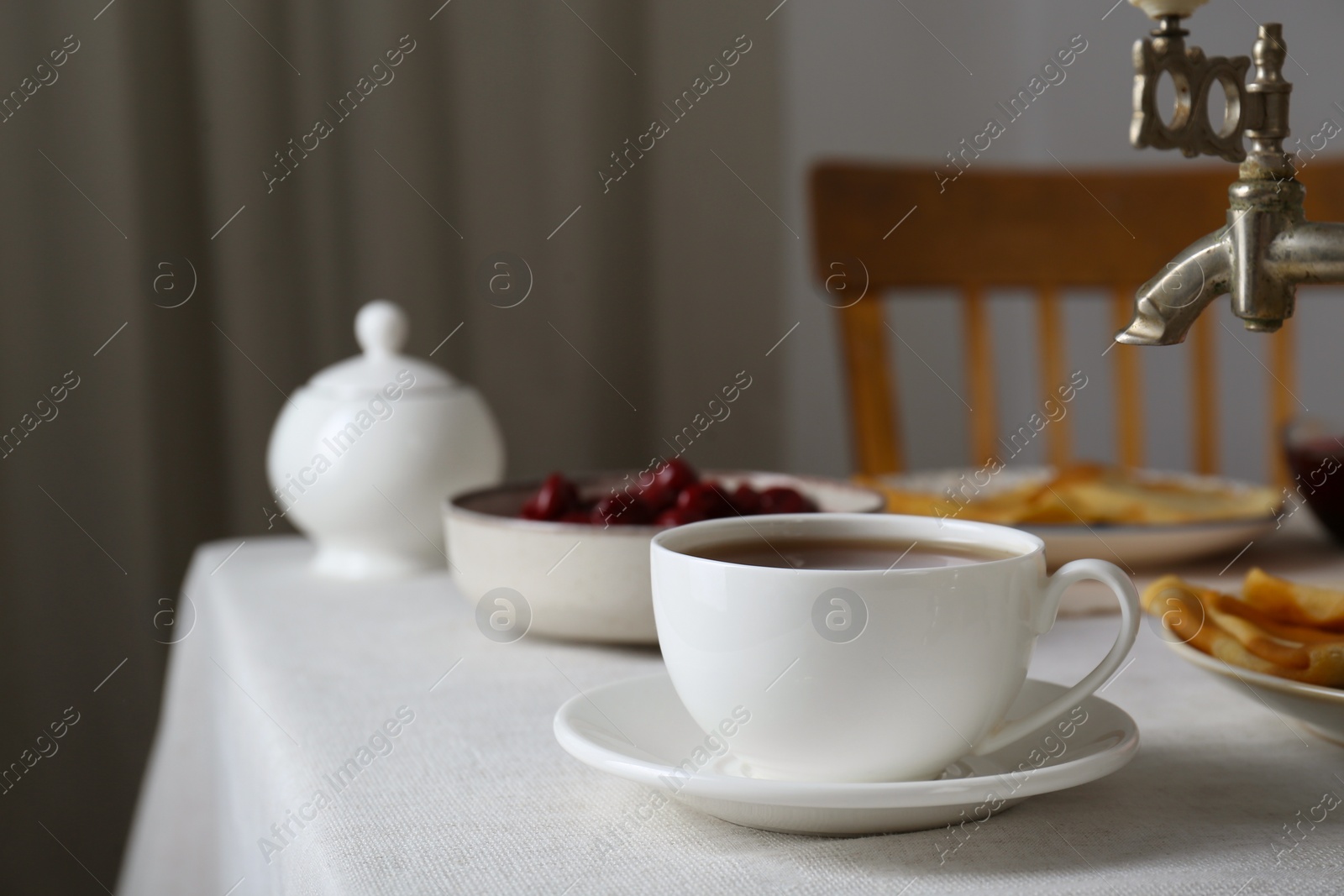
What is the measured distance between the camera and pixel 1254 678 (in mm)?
453

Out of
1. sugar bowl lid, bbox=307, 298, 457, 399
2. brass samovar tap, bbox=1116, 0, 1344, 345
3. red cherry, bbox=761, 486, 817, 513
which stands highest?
brass samovar tap, bbox=1116, 0, 1344, 345

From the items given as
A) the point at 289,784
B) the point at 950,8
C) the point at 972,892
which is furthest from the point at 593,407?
the point at 972,892

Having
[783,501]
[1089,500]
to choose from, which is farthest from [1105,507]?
[783,501]

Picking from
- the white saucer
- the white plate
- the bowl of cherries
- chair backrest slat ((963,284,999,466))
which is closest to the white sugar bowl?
the bowl of cherries

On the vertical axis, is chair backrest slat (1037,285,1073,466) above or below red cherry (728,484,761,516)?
below

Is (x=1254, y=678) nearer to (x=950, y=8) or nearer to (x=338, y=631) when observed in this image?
(x=338, y=631)

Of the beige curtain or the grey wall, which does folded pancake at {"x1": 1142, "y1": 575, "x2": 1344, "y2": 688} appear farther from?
the grey wall

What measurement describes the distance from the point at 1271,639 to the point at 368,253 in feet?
4.98

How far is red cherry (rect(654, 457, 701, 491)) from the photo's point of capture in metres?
0.72

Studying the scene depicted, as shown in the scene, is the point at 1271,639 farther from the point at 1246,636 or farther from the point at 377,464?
the point at 377,464

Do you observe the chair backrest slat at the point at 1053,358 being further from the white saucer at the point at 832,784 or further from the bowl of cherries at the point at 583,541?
the white saucer at the point at 832,784

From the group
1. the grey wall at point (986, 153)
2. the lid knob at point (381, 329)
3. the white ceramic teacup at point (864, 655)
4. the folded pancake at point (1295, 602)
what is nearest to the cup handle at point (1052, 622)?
the white ceramic teacup at point (864, 655)

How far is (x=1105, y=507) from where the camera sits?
33.8 inches

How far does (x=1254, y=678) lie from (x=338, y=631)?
476 mm
